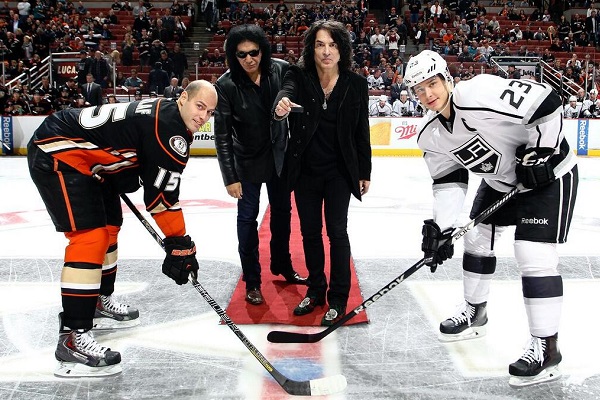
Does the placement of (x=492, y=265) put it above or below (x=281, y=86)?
below

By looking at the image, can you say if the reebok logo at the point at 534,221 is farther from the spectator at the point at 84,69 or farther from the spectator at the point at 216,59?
the spectator at the point at 216,59

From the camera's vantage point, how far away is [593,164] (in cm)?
1000

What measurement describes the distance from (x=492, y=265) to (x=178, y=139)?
1575 mm

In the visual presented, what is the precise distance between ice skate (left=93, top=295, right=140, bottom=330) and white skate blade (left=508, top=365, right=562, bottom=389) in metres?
1.78

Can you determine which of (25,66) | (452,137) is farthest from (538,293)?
(25,66)

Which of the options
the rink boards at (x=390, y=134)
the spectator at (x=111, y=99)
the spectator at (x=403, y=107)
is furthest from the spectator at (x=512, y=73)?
the spectator at (x=111, y=99)

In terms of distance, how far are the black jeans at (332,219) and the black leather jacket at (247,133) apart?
0.81 feet

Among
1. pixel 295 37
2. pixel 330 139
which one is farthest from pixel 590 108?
pixel 330 139

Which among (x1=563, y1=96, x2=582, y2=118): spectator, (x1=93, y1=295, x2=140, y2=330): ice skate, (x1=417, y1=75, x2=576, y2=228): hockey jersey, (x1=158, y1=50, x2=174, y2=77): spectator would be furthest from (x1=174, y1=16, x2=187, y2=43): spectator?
(x1=417, y1=75, x2=576, y2=228): hockey jersey

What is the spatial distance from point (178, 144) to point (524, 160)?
1372 mm

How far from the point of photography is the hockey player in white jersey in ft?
7.93

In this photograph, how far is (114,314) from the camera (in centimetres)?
311

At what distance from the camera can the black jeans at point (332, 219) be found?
3.02 m

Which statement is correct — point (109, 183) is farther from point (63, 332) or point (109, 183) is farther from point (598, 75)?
point (598, 75)
